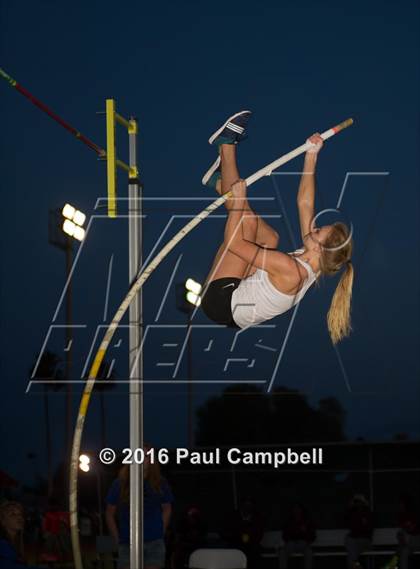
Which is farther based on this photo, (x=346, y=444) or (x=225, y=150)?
(x=346, y=444)

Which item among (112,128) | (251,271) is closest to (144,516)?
(251,271)

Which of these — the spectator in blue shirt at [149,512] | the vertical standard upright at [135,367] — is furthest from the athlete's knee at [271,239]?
the spectator in blue shirt at [149,512]

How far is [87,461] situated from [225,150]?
1992 millimetres

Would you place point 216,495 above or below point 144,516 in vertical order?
above

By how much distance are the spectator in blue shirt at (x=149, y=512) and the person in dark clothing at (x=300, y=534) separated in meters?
4.78

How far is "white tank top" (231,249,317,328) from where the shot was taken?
5949mm

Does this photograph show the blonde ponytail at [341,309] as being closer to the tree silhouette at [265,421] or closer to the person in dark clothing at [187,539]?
the person in dark clothing at [187,539]

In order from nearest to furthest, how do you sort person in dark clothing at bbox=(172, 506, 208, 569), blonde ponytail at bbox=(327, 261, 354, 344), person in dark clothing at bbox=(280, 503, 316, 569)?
blonde ponytail at bbox=(327, 261, 354, 344)
person in dark clothing at bbox=(172, 506, 208, 569)
person in dark clothing at bbox=(280, 503, 316, 569)

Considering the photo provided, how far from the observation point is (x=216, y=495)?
44.1ft

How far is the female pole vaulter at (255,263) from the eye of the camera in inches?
233

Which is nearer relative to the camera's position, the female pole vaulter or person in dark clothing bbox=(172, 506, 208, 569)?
the female pole vaulter

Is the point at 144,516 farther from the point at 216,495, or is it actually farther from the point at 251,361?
the point at 216,495

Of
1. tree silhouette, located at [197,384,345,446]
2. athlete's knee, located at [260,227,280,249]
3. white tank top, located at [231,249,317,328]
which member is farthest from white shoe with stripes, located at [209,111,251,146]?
tree silhouette, located at [197,384,345,446]

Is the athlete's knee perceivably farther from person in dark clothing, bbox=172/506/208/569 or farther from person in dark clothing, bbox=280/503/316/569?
person in dark clothing, bbox=280/503/316/569
